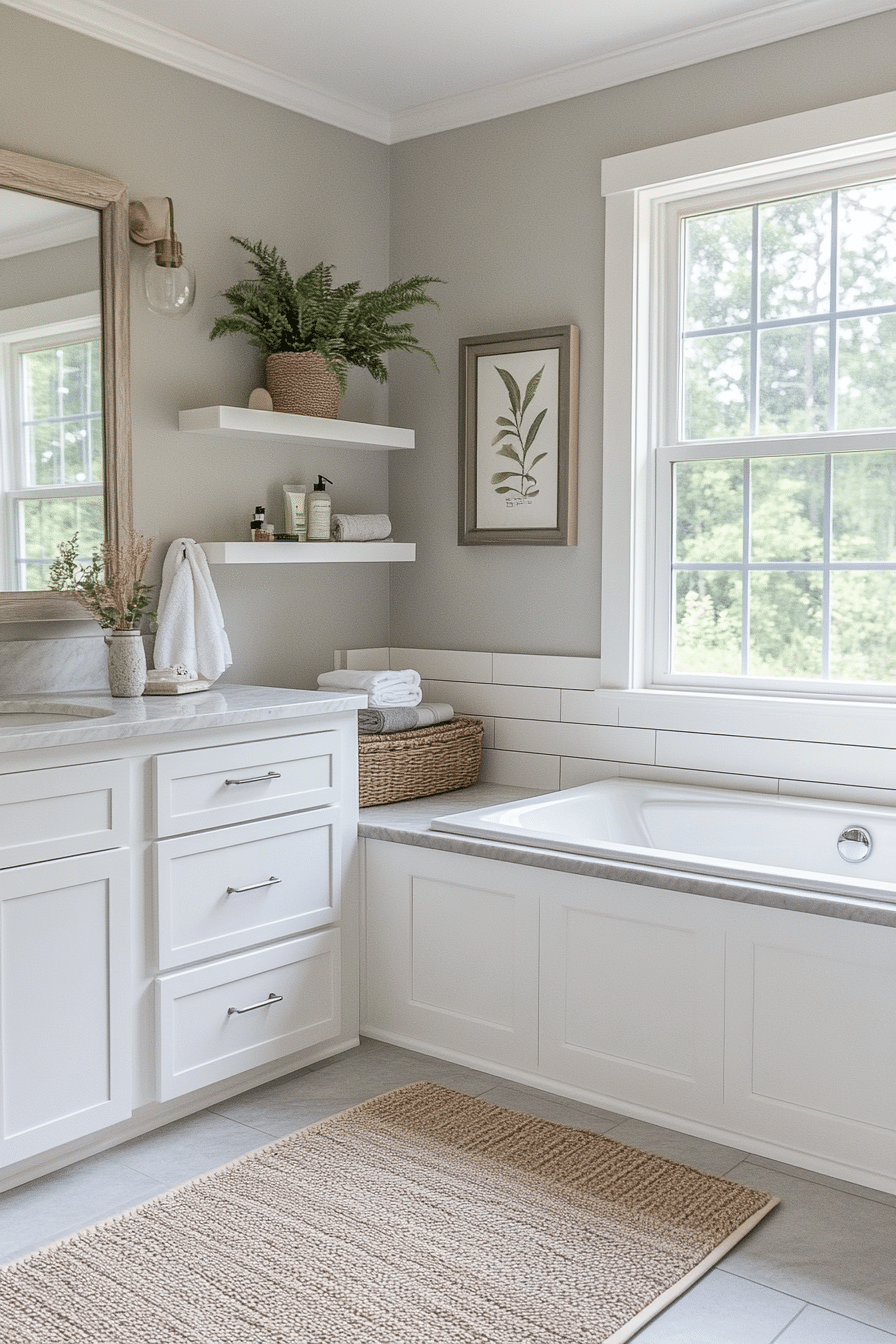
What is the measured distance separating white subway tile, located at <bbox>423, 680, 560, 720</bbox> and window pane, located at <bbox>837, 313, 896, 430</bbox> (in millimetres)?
1122

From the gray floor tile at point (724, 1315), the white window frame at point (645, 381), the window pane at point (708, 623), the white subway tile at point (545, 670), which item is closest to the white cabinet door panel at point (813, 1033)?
the gray floor tile at point (724, 1315)

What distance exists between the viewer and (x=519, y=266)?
3.58 m

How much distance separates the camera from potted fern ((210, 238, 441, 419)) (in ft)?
10.9

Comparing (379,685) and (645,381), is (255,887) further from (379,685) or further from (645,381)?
(645,381)

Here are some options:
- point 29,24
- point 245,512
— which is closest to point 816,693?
point 245,512

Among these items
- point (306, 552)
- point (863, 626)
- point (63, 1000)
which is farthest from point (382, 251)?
point (63, 1000)

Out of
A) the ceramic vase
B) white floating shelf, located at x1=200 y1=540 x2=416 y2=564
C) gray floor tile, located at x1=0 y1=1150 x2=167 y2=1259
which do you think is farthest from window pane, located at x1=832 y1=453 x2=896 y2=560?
gray floor tile, located at x1=0 y1=1150 x2=167 y2=1259

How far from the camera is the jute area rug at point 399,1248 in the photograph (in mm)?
1863

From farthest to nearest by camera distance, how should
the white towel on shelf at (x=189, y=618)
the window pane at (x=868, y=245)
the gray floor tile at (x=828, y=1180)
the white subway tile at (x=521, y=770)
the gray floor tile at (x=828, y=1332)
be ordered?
the white subway tile at (x=521, y=770) < the white towel on shelf at (x=189, y=618) < the window pane at (x=868, y=245) < the gray floor tile at (x=828, y=1180) < the gray floor tile at (x=828, y=1332)

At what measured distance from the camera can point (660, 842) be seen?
3211mm

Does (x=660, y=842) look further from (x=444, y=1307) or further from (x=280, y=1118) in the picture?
(x=444, y=1307)

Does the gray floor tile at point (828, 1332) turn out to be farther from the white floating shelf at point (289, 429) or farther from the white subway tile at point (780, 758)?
the white floating shelf at point (289, 429)

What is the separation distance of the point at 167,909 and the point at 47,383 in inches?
50.4

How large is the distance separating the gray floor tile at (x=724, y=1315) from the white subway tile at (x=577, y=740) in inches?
63.0
